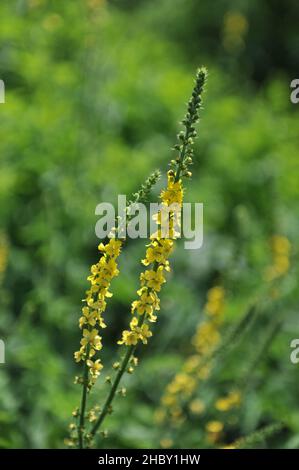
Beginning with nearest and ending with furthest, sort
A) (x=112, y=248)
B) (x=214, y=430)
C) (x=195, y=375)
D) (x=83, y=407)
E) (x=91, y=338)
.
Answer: (x=112, y=248) → (x=91, y=338) → (x=83, y=407) → (x=214, y=430) → (x=195, y=375)

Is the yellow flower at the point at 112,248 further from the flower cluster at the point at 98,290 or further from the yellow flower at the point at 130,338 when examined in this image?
the yellow flower at the point at 130,338

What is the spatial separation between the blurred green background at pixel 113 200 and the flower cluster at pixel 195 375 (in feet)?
0.38

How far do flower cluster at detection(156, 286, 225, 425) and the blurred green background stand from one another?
12cm

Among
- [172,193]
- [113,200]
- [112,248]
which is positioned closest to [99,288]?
[112,248]

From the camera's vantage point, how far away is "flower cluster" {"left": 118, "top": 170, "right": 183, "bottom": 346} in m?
2.53

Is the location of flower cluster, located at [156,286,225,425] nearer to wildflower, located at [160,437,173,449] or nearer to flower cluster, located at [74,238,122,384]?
wildflower, located at [160,437,173,449]

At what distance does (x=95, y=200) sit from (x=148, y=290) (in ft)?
11.2

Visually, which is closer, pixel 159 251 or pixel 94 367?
pixel 159 251

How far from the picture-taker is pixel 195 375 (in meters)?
4.02

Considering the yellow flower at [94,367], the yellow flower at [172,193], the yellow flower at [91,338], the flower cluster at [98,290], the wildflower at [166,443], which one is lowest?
the wildflower at [166,443]

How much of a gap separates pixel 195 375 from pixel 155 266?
5.23 ft

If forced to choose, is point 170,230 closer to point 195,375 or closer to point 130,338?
point 130,338

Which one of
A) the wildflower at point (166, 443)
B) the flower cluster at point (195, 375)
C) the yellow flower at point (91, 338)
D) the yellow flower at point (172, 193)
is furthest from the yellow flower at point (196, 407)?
the yellow flower at point (172, 193)

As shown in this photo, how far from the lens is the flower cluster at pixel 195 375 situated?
3.96 meters
